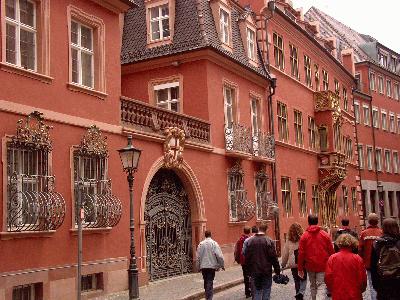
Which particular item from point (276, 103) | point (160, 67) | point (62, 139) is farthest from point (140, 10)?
point (62, 139)

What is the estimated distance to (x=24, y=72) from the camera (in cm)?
1327

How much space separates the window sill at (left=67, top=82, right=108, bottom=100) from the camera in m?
14.7

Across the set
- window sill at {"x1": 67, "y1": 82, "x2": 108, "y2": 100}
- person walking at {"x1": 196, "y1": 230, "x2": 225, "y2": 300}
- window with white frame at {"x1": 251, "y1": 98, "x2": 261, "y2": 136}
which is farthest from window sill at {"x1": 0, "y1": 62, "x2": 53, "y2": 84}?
window with white frame at {"x1": 251, "y1": 98, "x2": 261, "y2": 136}

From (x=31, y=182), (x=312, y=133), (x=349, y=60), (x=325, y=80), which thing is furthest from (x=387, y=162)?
(x=31, y=182)

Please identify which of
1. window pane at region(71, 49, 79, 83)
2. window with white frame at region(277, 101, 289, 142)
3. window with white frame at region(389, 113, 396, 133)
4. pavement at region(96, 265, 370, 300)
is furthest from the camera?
window with white frame at region(389, 113, 396, 133)

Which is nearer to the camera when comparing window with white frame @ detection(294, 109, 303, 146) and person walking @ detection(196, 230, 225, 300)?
person walking @ detection(196, 230, 225, 300)

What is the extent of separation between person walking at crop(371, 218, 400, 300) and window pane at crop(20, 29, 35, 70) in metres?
9.00

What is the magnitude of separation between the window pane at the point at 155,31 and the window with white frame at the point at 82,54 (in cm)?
739

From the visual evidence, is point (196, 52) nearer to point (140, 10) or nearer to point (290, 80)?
point (140, 10)

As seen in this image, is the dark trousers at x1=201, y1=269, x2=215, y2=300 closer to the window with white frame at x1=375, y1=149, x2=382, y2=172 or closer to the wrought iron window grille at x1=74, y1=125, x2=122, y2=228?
the wrought iron window grille at x1=74, y1=125, x2=122, y2=228

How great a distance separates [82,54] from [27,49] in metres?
2.13

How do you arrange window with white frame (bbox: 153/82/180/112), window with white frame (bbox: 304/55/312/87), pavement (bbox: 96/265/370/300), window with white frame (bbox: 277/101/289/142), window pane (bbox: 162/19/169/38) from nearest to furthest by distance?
pavement (bbox: 96/265/370/300) < window with white frame (bbox: 153/82/180/112) < window pane (bbox: 162/19/169/38) < window with white frame (bbox: 277/101/289/142) < window with white frame (bbox: 304/55/312/87)

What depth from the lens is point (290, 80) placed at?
3069cm

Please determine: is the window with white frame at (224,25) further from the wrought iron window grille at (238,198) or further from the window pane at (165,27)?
the wrought iron window grille at (238,198)
